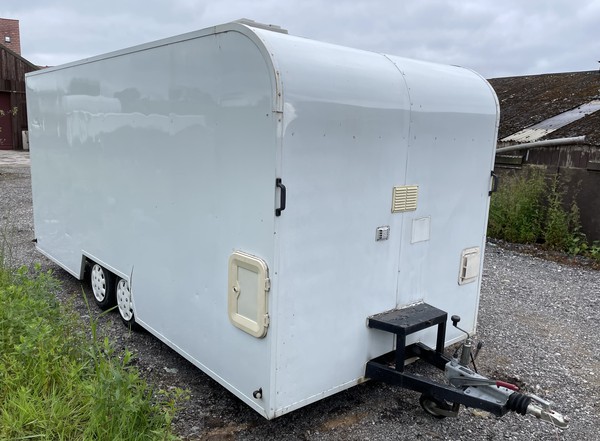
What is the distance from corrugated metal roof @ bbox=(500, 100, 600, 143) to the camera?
9206 millimetres

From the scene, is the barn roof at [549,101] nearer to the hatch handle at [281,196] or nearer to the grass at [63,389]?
the hatch handle at [281,196]

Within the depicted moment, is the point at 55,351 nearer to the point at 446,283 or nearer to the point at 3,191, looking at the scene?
the point at 446,283

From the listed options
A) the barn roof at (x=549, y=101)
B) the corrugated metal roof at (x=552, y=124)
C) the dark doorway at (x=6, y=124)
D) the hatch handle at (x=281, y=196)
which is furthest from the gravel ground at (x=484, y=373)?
the dark doorway at (x=6, y=124)

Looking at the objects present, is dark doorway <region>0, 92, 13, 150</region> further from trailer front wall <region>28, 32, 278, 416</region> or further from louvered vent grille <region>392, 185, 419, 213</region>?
louvered vent grille <region>392, 185, 419, 213</region>

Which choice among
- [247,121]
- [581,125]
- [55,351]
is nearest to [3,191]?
[55,351]

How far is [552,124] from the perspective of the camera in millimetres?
9562

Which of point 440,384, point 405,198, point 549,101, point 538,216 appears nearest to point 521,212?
point 538,216

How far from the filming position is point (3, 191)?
1212 cm

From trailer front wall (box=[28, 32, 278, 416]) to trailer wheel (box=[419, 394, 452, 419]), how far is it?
1174 mm

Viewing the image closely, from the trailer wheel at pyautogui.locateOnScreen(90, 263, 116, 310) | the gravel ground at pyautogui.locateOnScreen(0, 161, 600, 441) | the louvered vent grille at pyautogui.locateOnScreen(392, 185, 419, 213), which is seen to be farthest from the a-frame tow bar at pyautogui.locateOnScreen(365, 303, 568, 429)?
the trailer wheel at pyautogui.locateOnScreen(90, 263, 116, 310)

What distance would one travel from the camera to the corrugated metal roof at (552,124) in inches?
362

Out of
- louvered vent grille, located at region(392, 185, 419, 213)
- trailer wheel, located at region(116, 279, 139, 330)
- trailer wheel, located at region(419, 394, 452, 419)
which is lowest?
trailer wheel, located at region(419, 394, 452, 419)

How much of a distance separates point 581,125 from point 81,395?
9042 mm

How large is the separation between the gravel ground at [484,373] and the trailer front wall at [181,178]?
0.31 meters
